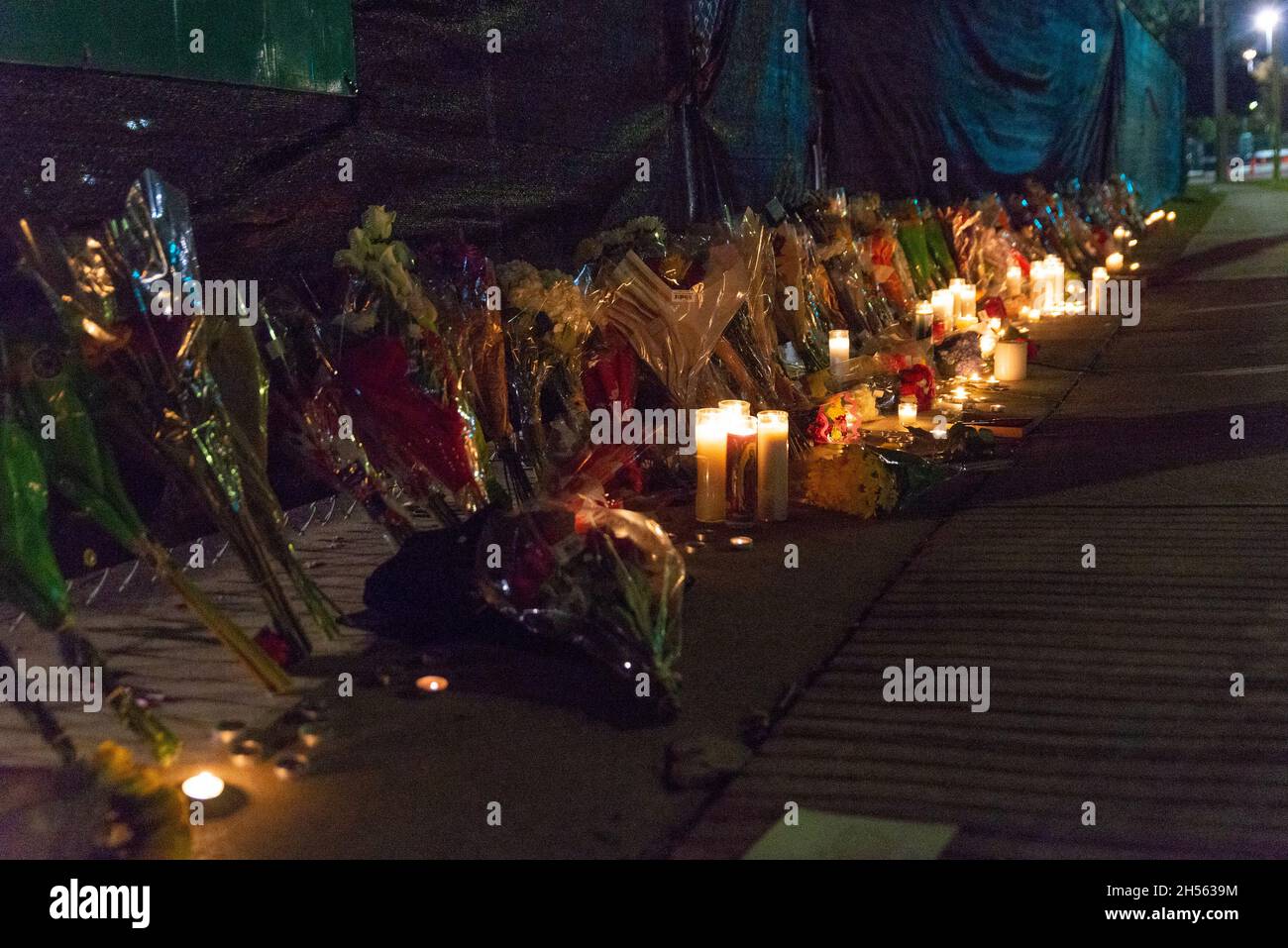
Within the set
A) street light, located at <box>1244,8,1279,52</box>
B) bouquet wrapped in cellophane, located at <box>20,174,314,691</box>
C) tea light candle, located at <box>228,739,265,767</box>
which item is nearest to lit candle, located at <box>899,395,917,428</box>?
bouquet wrapped in cellophane, located at <box>20,174,314,691</box>

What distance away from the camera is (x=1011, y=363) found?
894 cm

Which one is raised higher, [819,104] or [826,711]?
[819,104]

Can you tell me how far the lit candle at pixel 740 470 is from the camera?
5.45 metres

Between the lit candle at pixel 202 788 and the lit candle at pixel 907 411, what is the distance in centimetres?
490

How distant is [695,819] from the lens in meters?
2.95

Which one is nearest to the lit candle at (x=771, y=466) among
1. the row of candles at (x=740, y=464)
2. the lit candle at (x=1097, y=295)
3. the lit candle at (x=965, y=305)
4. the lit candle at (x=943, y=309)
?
the row of candles at (x=740, y=464)

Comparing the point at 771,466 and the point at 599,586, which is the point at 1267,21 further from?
the point at 599,586

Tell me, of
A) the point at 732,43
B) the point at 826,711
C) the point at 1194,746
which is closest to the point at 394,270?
the point at 826,711

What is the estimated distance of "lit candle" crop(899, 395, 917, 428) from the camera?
735 centimetres

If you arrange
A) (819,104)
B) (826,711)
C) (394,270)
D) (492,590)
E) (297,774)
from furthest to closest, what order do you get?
(819,104) < (394,270) < (492,590) < (826,711) < (297,774)

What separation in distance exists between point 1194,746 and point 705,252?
362 centimetres

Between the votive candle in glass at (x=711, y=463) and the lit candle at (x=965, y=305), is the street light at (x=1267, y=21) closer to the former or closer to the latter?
the lit candle at (x=965, y=305)
